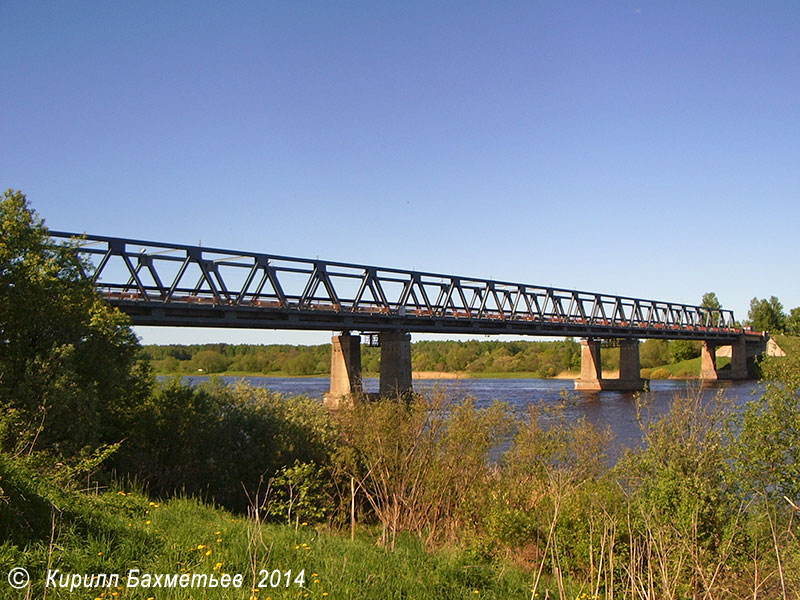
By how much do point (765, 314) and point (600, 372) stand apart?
82.3 m

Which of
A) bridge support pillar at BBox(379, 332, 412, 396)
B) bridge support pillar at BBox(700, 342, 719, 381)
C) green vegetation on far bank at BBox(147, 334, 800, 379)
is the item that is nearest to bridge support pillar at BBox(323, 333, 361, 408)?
bridge support pillar at BBox(379, 332, 412, 396)

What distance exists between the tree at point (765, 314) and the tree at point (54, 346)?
167 metres

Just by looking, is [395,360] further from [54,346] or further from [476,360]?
[476,360]

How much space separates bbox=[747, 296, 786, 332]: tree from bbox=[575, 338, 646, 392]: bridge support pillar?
7005 cm

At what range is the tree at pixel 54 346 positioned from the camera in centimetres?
1862

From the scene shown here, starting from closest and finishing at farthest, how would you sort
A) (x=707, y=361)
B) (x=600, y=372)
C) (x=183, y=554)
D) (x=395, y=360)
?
1. (x=183, y=554)
2. (x=395, y=360)
3. (x=600, y=372)
4. (x=707, y=361)

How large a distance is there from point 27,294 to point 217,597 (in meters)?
15.1

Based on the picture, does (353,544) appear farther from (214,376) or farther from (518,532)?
(214,376)

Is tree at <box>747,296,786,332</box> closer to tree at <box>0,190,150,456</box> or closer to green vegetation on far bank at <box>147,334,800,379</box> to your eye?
green vegetation on far bank at <box>147,334,800,379</box>

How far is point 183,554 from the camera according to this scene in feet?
33.5

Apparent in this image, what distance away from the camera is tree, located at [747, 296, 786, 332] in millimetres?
163125

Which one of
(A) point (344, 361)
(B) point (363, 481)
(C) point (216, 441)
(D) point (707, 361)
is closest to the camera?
(B) point (363, 481)

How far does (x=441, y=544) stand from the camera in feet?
60.3

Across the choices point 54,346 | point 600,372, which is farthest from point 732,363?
point 54,346
